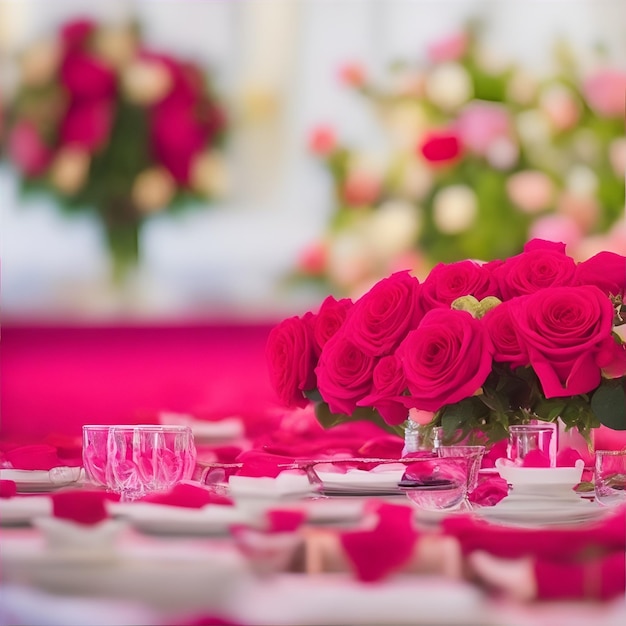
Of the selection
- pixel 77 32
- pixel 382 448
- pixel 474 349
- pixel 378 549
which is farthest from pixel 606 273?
pixel 77 32

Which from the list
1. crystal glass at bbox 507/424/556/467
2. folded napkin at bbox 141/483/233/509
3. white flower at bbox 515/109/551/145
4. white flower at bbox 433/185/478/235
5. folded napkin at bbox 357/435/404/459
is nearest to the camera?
folded napkin at bbox 141/483/233/509

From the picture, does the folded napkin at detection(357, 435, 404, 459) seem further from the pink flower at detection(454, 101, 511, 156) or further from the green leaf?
the pink flower at detection(454, 101, 511, 156)

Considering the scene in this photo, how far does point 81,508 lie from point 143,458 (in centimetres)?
38

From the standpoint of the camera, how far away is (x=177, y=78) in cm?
270

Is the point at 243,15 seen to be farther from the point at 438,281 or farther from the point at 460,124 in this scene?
the point at 438,281

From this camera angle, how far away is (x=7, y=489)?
0.76 metres

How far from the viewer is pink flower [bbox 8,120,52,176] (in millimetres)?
2617

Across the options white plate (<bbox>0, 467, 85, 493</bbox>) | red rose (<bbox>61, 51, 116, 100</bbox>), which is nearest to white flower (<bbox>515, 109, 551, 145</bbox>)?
red rose (<bbox>61, 51, 116, 100</bbox>)

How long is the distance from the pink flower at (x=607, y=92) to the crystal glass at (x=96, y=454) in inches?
74.5

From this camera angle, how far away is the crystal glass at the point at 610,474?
2.89 ft

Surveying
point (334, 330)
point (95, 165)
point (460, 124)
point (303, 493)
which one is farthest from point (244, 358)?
point (303, 493)

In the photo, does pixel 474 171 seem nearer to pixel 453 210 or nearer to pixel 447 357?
pixel 453 210

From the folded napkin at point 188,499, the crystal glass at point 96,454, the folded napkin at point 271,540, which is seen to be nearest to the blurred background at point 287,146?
the crystal glass at point 96,454

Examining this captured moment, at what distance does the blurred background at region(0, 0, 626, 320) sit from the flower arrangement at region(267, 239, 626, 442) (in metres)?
1.49
